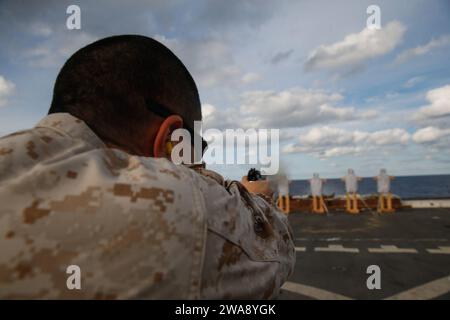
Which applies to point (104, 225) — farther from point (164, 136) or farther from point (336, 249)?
point (336, 249)

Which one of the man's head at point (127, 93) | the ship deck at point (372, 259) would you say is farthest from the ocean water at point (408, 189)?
the man's head at point (127, 93)

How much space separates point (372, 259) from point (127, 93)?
319 inches

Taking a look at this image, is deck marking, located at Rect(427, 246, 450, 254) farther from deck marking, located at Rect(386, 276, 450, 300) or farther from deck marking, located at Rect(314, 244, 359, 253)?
deck marking, located at Rect(386, 276, 450, 300)

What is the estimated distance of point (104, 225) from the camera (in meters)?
0.92

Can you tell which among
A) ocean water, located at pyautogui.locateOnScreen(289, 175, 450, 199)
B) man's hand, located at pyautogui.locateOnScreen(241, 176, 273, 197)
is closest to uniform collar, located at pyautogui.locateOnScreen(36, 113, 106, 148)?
man's hand, located at pyautogui.locateOnScreen(241, 176, 273, 197)

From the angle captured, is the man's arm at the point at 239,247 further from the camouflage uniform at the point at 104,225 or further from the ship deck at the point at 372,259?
the ship deck at the point at 372,259

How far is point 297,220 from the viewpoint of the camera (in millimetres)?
15820

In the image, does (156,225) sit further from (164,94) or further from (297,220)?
(297,220)

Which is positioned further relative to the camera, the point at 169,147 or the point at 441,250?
→ the point at 441,250

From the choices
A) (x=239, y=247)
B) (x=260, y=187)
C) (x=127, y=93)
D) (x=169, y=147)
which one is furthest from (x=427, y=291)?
(x=127, y=93)

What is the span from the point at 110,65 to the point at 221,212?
0.76 metres

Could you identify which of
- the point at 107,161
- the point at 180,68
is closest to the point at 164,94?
the point at 180,68

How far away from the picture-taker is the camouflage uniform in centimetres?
90

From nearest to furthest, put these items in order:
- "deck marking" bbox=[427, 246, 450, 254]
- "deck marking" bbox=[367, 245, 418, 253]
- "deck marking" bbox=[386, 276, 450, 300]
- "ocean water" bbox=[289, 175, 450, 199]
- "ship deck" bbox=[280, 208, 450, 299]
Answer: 1. "deck marking" bbox=[386, 276, 450, 300]
2. "ship deck" bbox=[280, 208, 450, 299]
3. "deck marking" bbox=[427, 246, 450, 254]
4. "deck marking" bbox=[367, 245, 418, 253]
5. "ocean water" bbox=[289, 175, 450, 199]
